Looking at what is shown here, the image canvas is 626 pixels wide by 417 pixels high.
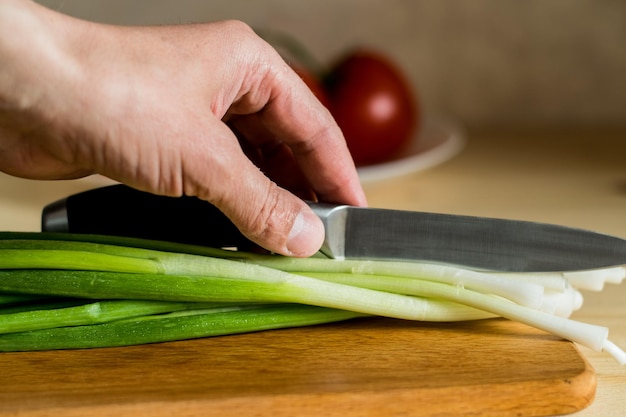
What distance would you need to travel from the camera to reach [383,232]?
1493 mm

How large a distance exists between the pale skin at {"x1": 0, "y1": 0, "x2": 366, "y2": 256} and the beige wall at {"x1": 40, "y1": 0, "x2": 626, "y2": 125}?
186 cm

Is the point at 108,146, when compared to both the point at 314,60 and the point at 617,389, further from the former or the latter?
the point at 314,60

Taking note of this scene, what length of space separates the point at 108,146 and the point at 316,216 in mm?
401

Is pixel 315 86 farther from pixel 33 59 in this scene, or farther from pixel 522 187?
pixel 33 59

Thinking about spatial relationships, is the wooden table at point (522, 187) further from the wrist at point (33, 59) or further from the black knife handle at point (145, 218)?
the wrist at point (33, 59)

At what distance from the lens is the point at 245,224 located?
1.34m

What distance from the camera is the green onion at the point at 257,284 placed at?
1.37 m

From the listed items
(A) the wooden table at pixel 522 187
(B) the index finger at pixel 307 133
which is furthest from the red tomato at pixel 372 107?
(B) the index finger at pixel 307 133

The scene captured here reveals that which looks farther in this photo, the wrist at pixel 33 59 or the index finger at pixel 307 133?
the index finger at pixel 307 133

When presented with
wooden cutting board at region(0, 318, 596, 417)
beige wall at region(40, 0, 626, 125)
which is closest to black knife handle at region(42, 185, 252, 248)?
wooden cutting board at region(0, 318, 596, 417)

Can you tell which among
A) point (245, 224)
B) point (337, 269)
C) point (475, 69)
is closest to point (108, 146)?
point (245, 224)

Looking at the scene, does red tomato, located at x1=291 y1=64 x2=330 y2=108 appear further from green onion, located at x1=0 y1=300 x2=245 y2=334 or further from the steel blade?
green onion, located at x1=0 y1=300 x2=245 y2=334

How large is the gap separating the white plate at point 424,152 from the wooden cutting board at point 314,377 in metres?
1.03

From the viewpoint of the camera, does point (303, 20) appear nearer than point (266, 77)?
No
